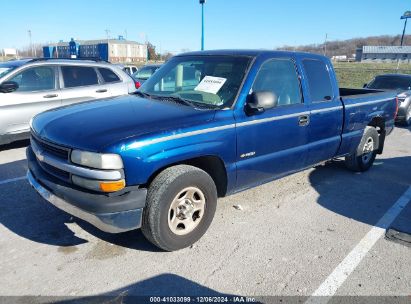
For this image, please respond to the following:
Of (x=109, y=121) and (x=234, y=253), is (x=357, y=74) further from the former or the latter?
(x=109, y=121)

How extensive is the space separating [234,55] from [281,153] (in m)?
1.25

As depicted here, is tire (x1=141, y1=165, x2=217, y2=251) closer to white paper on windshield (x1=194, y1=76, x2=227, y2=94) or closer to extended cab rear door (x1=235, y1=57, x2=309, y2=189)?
extended cab rear door (x1=235, y1=57, x2=309, y2=189)

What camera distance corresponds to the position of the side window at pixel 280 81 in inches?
154

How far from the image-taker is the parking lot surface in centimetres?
286

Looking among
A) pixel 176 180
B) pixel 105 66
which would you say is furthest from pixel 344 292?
pixel 105 66

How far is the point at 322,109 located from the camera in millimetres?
4562

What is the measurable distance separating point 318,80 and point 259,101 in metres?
1.58

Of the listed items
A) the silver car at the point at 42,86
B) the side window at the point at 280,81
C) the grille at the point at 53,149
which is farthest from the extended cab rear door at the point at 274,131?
the silver car at the point at 42,86

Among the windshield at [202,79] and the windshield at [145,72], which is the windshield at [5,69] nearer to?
the windshield at [202,79]

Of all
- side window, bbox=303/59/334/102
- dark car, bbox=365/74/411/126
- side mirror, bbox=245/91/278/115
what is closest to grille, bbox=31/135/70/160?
side mirror, bbox=245/91/278/115

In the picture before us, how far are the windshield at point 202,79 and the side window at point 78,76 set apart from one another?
314 centimetres

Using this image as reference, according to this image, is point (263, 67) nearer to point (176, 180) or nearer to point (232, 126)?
point (232, 126)

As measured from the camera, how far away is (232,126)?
3.50 meters

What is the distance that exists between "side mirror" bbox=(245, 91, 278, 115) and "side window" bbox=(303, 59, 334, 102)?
1.17 m
